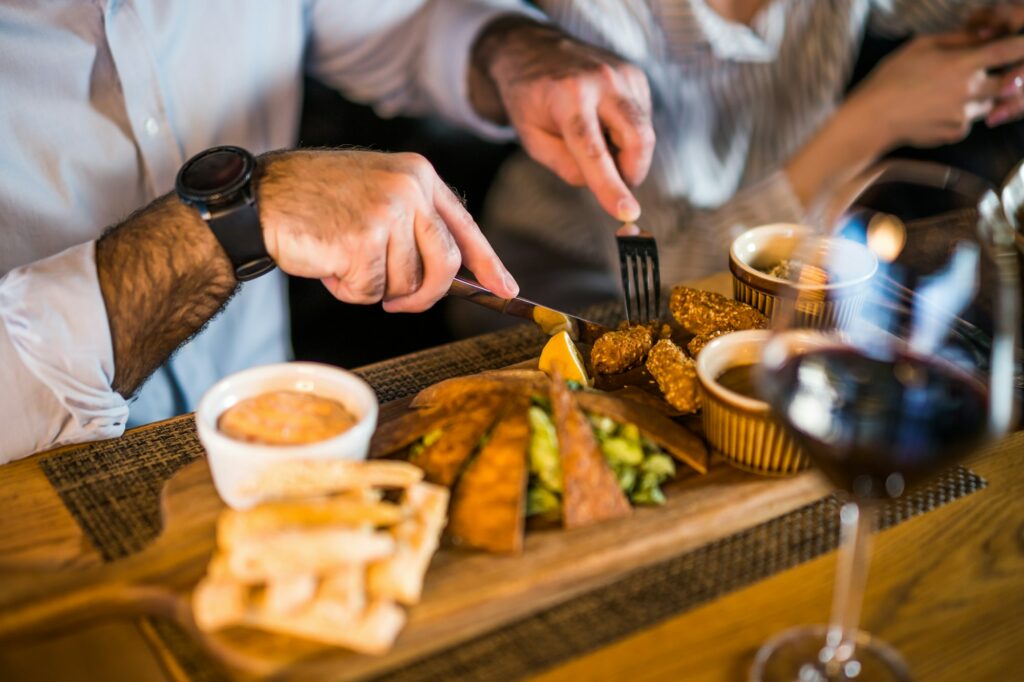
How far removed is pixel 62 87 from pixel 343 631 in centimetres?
140

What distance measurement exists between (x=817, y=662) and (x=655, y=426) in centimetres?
41

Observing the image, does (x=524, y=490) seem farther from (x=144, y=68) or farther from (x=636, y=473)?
(x=144, y=68)

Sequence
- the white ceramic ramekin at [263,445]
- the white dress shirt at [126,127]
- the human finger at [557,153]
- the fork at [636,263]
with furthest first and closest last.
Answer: the human finger at [557,153]
the fork at [636,263]
the white dress shirt at [126,127]
the white ceramic ramekin at [263,445]

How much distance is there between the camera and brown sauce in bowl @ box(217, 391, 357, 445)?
3.96 ft

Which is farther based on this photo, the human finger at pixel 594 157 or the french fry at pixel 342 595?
the human finger at pixel 594 157

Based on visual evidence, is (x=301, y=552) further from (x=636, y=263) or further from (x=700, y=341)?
(x=636, y=263)

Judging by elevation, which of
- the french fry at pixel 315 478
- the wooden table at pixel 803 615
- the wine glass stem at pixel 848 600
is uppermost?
the french fry at pixel 315 478

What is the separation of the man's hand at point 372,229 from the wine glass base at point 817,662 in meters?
0.78

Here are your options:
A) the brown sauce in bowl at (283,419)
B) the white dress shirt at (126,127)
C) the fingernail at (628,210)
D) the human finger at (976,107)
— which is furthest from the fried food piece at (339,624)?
the human finger at (976,107)

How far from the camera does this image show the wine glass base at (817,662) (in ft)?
3.43

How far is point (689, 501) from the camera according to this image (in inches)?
49.8

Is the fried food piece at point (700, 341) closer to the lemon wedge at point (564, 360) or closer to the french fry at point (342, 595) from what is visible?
the lemon wedge at point (564, 360)

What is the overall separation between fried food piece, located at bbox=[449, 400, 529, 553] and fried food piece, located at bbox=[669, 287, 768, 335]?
503 millimetres

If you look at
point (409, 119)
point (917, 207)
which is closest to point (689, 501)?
point (917, 207)
